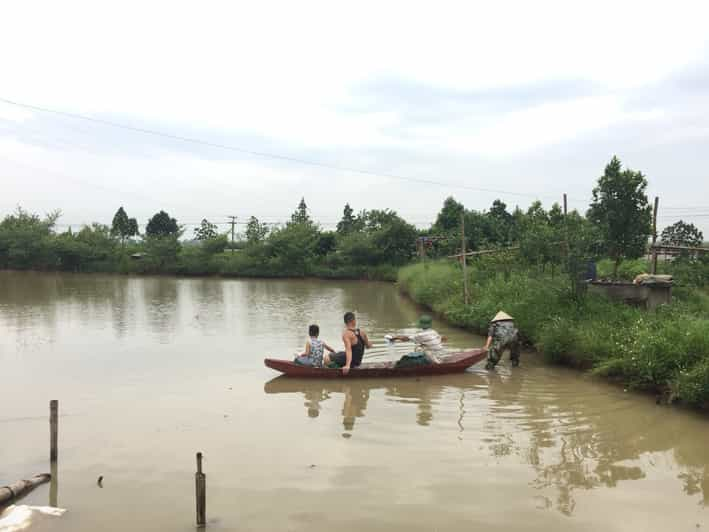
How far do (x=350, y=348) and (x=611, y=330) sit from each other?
4.46 metres

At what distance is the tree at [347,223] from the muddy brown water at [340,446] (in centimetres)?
3336

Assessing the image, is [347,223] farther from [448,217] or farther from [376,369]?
[376,369]

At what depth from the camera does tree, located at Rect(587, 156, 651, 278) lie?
14102mm

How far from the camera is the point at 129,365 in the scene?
11898 millimetres

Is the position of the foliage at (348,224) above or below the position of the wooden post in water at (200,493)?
above

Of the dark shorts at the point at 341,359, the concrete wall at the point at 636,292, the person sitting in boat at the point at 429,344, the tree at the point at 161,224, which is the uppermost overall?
the tree at the point at 161,224

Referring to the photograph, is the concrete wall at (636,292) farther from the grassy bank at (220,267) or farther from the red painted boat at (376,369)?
the grassy bank at (220,267)

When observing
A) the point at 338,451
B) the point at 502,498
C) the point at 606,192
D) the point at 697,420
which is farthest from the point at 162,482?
the point at 606,192

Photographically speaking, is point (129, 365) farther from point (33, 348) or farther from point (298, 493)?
point (298, 493)

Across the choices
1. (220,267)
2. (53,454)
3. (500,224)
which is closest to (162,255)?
(220,267)

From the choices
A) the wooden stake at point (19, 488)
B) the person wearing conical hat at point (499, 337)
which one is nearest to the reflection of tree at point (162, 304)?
the person wearing conical hat at point (499, 337)

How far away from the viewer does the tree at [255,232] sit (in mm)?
44344

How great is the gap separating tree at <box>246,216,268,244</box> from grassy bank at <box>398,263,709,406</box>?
28.9m

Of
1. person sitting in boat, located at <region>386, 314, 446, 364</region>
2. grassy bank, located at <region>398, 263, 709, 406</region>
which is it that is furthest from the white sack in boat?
grassy bank, located at <region>398, 263, 709, 406</region>
